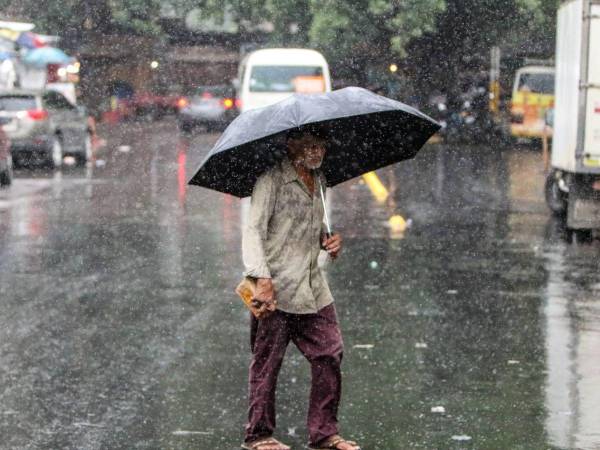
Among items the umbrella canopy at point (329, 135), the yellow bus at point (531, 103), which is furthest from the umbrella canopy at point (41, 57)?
the umbrella canopy at point (329, 135)

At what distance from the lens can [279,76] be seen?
104 feet

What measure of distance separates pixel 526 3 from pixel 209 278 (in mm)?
23979

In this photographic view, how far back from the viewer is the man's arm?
600 centimetres

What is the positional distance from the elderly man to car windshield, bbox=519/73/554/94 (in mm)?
28964

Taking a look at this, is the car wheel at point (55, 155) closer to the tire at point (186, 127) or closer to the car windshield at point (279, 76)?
the car windshield at point (279, 76)

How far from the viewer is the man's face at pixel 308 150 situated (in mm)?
6227

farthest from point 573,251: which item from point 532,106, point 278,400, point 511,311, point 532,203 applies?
point 532,106

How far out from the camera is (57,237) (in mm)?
14992

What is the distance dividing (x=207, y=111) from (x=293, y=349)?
34.2 meters

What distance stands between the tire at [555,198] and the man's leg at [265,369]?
1135 cm

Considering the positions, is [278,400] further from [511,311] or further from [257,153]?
[511,311]

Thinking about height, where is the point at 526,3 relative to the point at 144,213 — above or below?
above

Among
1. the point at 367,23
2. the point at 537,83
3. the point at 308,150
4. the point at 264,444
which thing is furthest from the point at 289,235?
the point at 367,23

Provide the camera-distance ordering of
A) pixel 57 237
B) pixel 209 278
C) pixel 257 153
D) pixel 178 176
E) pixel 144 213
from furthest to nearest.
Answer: pixel 178 176 < pixel 144 213 < pixel 57 237 < pixel 209 278 < pixel 257 153
